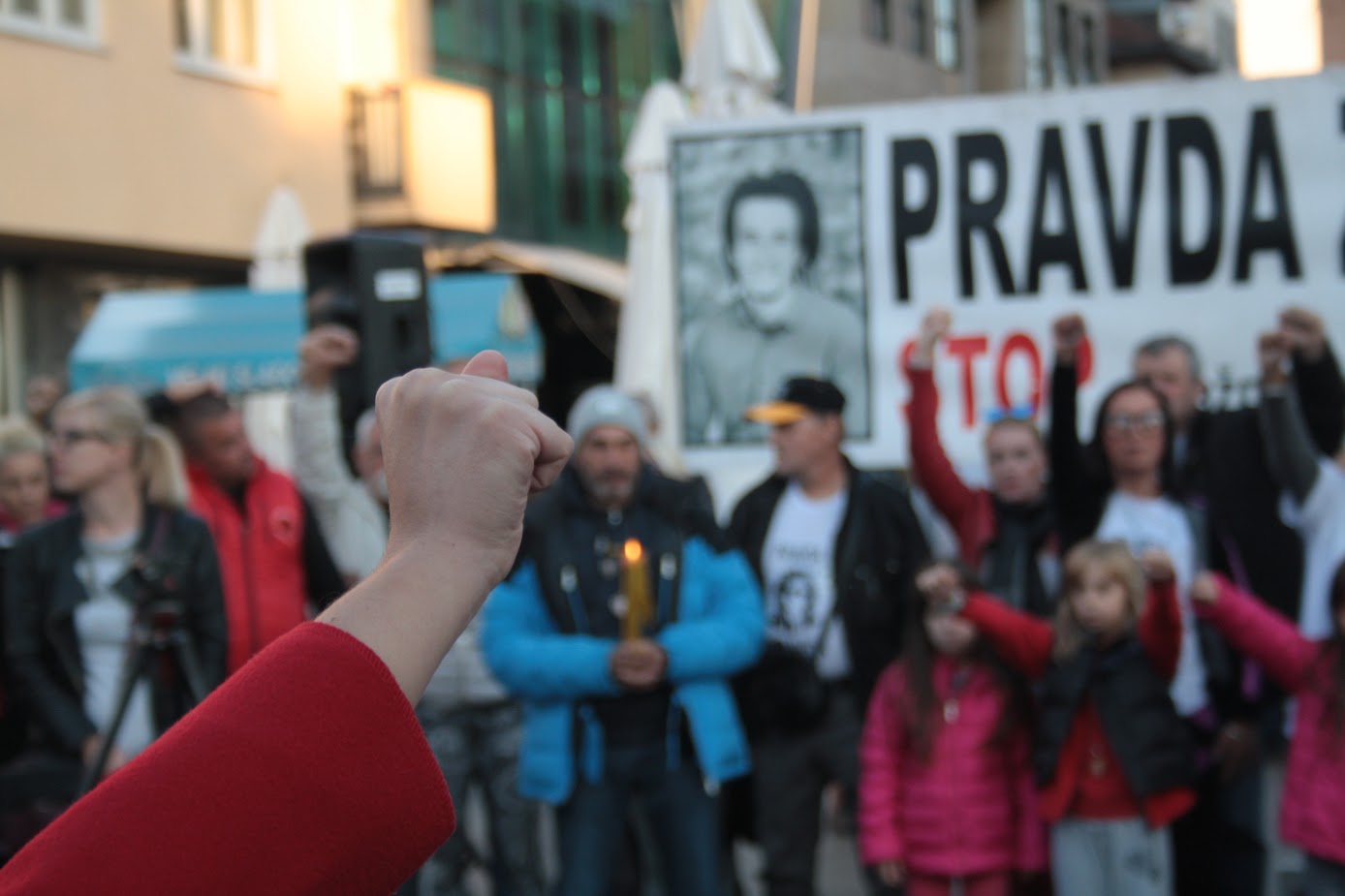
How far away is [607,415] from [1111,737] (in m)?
1.81

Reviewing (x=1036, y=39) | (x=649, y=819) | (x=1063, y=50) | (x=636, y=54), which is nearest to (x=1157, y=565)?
(x=649, y=819)

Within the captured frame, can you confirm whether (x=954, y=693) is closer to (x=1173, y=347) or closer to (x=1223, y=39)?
(x=1173, y=347)

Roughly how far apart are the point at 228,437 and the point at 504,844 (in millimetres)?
1614

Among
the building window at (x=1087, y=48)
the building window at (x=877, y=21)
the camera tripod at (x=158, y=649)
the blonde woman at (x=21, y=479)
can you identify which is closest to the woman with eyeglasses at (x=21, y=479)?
the blonde woman at (x=21, y=479)

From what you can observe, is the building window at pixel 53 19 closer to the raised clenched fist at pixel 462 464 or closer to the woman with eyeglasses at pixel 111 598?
the woman with eyeglasses at pixel 111 598

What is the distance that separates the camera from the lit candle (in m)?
5.38

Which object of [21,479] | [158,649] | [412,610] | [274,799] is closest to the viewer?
[274,799]

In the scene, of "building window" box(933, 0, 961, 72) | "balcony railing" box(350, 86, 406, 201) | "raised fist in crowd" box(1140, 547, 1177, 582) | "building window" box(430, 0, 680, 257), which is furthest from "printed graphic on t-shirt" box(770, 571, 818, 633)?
"building window" box(430, 0, 680, 257)

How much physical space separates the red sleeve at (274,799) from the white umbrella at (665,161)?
21.6 ft

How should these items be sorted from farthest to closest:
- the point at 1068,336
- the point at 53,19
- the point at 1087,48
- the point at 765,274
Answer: the point at 1087,48 → the point at 53,19 → the point at 765,274 → the point at 1068,336

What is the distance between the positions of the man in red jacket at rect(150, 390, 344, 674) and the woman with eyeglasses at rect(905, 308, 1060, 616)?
1964 millimetres

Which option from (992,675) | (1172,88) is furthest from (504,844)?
(1172,88)

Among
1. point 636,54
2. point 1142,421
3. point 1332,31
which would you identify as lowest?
point 1142,421

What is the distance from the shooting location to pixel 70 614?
495 centimetres
